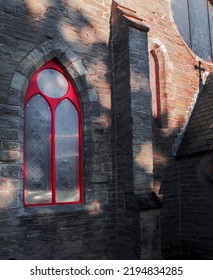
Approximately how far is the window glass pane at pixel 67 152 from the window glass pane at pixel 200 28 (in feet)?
16.5

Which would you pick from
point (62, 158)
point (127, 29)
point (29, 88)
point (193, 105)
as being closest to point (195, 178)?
point (193, 105)

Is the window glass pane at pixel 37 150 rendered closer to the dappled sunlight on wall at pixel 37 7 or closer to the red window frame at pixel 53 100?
the red window frame at pixel 53 100

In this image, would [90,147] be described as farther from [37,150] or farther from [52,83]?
[52,83]

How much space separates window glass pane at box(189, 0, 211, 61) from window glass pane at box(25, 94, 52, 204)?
552 cm

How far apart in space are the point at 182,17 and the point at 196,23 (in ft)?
2.47

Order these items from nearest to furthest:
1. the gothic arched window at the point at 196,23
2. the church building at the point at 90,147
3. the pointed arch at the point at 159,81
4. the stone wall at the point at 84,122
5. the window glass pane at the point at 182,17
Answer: the stone wall at the point at 84,122, the church building at the point at 90,147, the pointed arch at the point at 159,81, the window glass pane at the point at 182,17, the gothic arched window at the point at 196,23

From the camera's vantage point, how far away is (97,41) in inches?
227

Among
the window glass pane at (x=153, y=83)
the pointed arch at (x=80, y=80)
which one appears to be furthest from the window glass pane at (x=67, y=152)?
the window glass pane at (x=153, y=83)

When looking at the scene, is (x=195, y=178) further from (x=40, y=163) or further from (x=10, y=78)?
(x=10, y=78)

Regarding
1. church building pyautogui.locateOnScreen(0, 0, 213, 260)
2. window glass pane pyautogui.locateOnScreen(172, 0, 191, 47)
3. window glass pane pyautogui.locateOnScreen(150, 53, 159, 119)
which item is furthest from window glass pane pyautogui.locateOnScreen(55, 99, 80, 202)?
window glass pane pyautogui.locateOnScreen(172, 0, 191, 47)

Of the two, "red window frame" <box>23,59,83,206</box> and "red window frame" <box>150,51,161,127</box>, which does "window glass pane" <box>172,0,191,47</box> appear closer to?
"red window frame" <box>150,51,161,127</box>

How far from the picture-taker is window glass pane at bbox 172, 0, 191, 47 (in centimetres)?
793

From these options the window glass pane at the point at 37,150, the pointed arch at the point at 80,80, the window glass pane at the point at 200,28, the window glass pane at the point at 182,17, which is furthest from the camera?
the window glass pane at the point at 200,28

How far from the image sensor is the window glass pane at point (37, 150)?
15.5 ft
